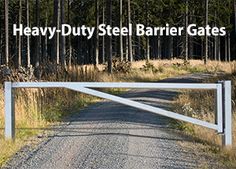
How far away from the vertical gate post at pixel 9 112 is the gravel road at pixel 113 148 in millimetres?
476

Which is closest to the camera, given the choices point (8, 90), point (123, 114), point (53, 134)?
point (8, 90)

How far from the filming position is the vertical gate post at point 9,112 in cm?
788

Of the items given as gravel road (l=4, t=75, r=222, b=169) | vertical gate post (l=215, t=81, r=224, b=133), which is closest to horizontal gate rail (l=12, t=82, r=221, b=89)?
vertical gate post (l=215, t=81, r=224, b=133)

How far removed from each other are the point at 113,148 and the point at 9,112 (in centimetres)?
177

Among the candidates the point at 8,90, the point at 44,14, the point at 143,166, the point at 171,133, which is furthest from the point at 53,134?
the point at 44,14

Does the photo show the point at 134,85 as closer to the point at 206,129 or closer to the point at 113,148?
the point at 113,148

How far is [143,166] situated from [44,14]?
5371cm

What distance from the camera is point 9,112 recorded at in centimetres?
794

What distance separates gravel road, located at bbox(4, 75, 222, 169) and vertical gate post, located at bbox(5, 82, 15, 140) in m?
0.48

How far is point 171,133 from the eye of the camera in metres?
9.06

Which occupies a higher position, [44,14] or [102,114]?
[44,14]

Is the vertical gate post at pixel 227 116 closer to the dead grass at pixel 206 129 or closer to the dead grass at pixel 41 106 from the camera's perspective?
the dead grass at pixel 206 129

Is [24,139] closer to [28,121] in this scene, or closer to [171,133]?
[28,121]

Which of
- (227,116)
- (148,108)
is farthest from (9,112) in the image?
(227,116)
